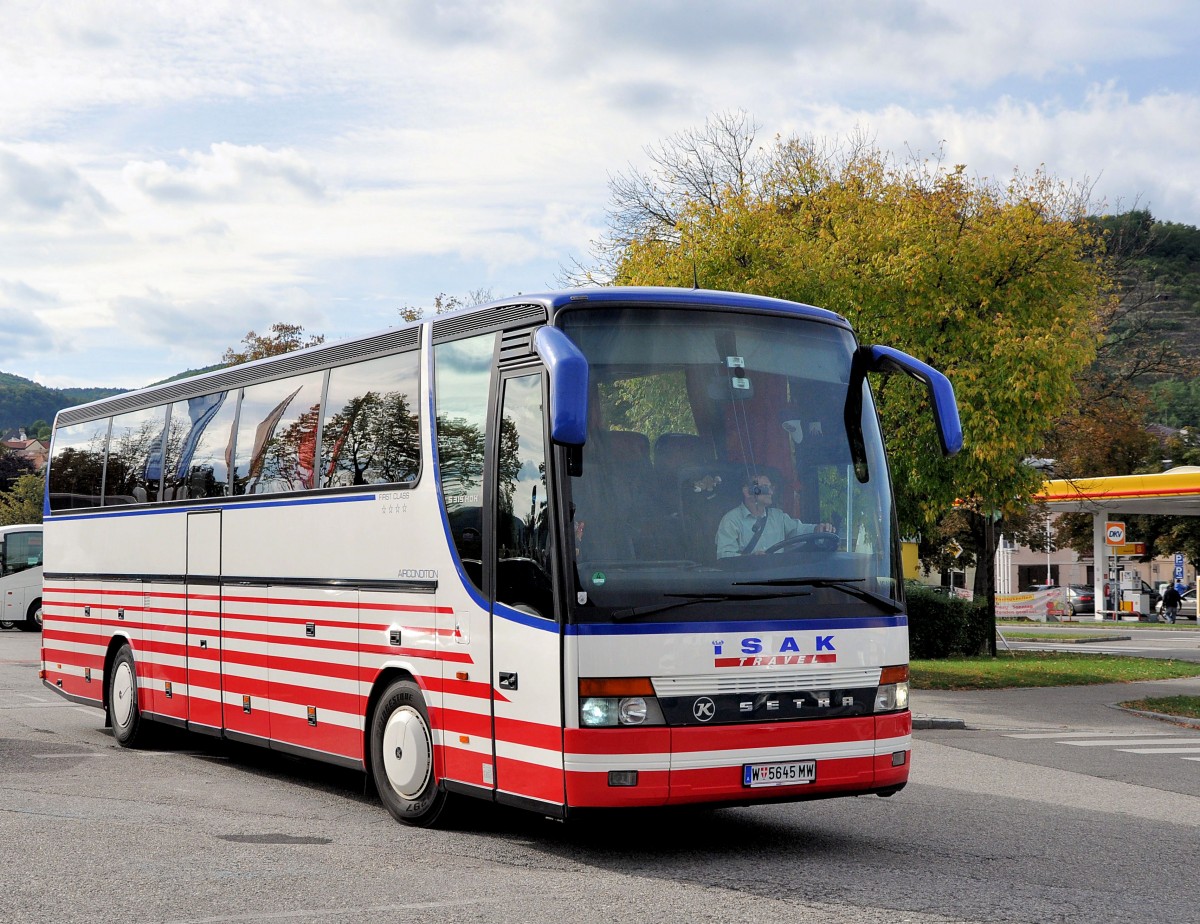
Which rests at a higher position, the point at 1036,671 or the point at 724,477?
the point at 724,477

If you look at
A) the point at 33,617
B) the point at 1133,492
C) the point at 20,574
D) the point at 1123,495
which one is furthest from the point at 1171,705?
the point at 1123,495

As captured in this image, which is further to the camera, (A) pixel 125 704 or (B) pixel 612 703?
(A) pixel 125 704

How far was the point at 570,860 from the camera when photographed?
27.1ft

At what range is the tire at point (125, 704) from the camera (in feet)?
45.8

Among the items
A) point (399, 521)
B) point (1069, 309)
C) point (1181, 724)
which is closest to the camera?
point (399, 521)

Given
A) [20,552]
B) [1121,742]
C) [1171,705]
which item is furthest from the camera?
[20,552]

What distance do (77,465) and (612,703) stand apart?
995cm

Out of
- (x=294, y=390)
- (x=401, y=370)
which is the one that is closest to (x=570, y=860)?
(x=401, y=370)

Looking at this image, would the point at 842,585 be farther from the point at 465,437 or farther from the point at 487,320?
the point at 487,320

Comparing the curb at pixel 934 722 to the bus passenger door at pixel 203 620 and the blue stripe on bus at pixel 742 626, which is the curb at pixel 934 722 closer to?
the bus passenger door at pixel 203 620

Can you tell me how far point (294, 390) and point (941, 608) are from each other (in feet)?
61.9

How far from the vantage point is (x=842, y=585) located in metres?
8.42

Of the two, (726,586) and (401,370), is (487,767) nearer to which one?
(726,586)

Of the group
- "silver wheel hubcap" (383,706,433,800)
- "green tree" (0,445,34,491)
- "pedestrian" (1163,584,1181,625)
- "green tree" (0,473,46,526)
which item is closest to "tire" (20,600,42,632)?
"silver wheel hubcap" (383,706,433,800)
